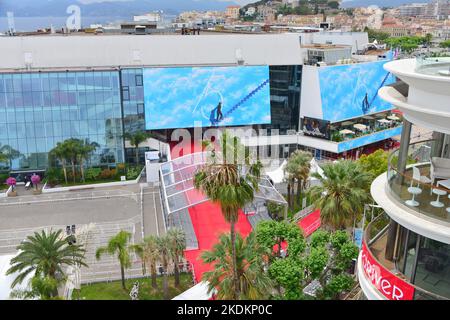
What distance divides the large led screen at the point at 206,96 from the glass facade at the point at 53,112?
13.9ft

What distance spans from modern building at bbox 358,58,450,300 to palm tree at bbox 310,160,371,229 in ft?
31.2

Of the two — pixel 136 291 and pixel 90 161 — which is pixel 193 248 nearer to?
pixel 136 291

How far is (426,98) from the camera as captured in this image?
1302cm

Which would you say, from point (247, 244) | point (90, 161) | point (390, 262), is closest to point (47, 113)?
point (90, 161)

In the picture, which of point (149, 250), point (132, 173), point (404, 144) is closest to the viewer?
point (404, 144)

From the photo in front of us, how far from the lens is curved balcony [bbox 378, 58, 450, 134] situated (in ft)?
40.4

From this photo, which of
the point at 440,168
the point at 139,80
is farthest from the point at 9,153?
the point at 440,168

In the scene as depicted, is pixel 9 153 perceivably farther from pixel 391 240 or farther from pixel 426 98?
pixel 426 98

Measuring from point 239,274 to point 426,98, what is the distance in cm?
1113

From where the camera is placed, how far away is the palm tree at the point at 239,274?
19.2m

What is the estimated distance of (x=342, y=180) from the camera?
26.1m

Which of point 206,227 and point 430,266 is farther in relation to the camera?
point 206,227

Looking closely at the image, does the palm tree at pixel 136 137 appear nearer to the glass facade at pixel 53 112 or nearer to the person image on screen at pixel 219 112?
the glass facade at pixel 53 112
